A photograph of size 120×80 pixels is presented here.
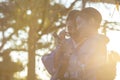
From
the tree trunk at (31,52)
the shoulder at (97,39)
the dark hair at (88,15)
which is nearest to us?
the shoulder at (97,39)

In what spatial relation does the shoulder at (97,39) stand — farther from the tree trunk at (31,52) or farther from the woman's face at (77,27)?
the tree trunk at (31,52)

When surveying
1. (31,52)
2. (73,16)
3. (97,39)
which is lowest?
(31,52)

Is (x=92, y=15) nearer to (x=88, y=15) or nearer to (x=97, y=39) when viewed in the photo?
(x=88, y=15)

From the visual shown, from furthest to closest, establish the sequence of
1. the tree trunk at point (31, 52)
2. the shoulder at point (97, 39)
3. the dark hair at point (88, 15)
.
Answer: the tree trunk at point (31, 52)
the dark hair at point (88, 15)
the shoulder at point (97, 39)

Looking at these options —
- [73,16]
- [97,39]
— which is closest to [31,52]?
[73,16]

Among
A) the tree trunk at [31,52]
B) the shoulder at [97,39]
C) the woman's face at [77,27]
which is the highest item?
the woman's face at [77,27]

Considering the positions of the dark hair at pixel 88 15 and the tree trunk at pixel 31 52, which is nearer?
the dark hair at pixel 88 15

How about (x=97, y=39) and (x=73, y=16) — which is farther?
(x=73, y=16)

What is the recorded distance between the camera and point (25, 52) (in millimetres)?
12156

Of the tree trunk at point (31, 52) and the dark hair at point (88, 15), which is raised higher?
the dark hair at point (88, 15)

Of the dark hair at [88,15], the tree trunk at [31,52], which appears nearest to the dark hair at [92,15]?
the dark hair at [88,15]

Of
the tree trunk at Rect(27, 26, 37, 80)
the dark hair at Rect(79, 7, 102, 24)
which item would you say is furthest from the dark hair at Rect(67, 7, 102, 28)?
the tree trunk at Rect(27, 26, 37, 80)

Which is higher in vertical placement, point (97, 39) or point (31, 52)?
point (97, 39)

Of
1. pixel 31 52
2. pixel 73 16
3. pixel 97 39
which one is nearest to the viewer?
pixel 97 39
